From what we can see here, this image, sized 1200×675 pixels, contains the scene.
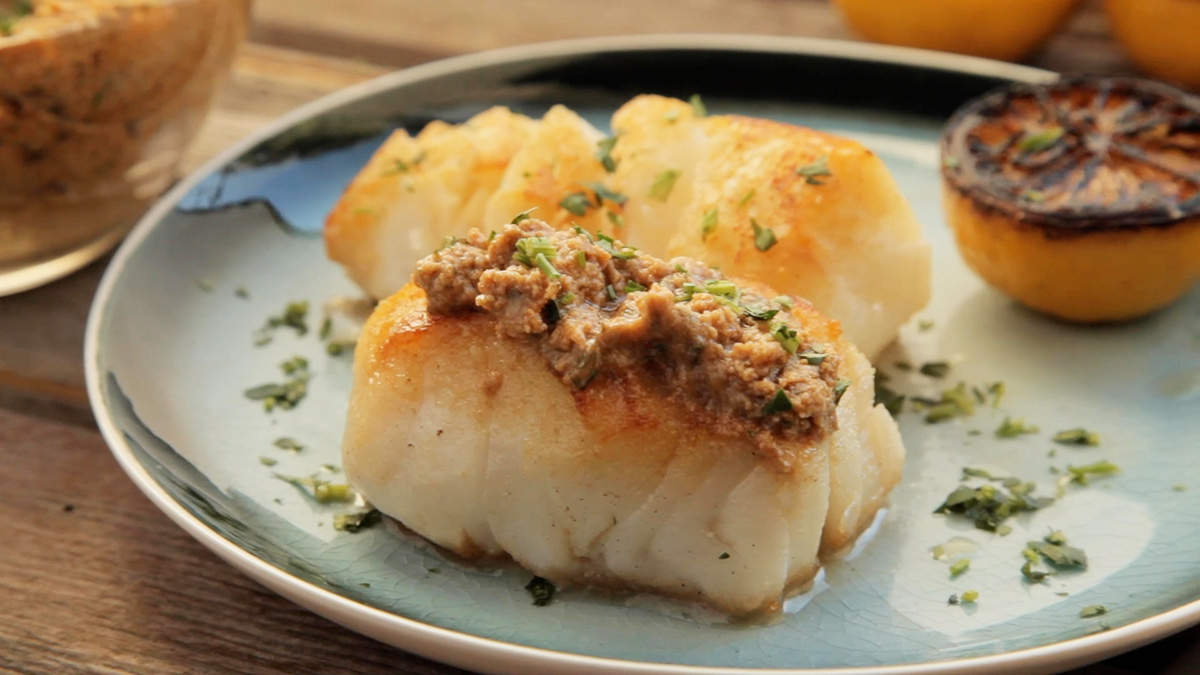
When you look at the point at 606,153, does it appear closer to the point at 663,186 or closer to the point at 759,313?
the point at 663,186

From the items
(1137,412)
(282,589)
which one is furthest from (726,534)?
(1137,412)

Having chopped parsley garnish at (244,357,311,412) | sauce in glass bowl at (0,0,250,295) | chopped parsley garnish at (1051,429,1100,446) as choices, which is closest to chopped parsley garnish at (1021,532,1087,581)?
chopped parsley garnish at (1051,429,1100,446)

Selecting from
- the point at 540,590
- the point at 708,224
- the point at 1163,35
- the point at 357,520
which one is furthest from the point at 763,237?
the point at 1163,35

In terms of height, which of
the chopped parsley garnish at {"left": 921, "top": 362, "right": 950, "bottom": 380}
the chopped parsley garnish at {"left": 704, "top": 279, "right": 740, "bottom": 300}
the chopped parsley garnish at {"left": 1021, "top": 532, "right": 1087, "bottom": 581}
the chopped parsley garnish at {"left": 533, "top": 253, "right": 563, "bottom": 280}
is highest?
the chopped parsley garnish at {"left": 533, "top": 253, "right": 563, "bottom": 280}

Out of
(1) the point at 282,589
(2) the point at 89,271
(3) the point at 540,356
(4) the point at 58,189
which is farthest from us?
(2) the point at 89,271

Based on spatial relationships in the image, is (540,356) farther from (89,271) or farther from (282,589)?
(89,271)

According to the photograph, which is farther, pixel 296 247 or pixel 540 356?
pixel 296 247

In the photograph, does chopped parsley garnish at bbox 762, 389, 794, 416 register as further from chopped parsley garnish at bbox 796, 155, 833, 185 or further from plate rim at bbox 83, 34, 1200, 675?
chopped parsley garnish at bbox 796, 155, 833, 185
